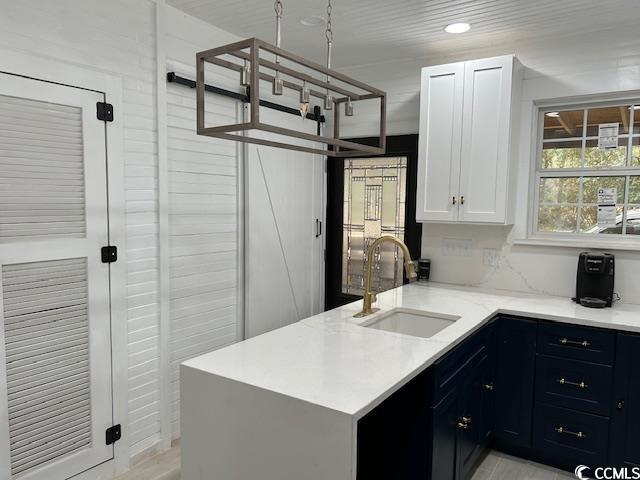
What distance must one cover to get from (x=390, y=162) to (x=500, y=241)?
1.10 metres

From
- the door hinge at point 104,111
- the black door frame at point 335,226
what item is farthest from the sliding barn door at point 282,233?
the door hinge at point 104,111

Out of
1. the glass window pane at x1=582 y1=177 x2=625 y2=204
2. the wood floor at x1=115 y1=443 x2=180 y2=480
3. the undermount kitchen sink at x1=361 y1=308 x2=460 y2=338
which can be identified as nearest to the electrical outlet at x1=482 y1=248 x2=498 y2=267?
the glass window pane at x1=582 y1=177 x2=625 y2=204

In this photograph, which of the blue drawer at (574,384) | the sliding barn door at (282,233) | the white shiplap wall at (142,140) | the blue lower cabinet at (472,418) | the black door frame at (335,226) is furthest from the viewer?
the black door frame at (335,226)

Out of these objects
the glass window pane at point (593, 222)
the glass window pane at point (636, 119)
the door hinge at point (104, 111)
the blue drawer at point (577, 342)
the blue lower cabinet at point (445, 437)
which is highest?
the glass window pane at point (636, 119)

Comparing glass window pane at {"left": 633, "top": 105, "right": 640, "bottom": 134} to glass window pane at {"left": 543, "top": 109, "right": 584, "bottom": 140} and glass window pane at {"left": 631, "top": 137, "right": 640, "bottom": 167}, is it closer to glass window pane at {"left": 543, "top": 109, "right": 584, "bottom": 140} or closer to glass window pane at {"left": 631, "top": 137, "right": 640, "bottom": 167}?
glass window pane at {"left": 631, "top": 137, "right": 640, "bottom": 167}

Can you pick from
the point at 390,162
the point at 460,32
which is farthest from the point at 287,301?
the point at 460,32

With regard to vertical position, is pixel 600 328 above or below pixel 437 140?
below

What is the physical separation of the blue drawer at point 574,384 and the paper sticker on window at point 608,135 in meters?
1.49

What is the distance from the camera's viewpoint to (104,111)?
251cm

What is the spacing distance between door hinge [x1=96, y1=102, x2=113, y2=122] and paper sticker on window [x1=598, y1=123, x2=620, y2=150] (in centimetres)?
309

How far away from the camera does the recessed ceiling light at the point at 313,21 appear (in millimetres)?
2917

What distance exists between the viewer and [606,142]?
3213 mm

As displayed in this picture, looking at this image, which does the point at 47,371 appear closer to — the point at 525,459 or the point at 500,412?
the point at 500,412

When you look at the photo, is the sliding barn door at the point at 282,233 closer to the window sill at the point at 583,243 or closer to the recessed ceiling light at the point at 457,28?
the recessed ceiling light at the point at 457,28
